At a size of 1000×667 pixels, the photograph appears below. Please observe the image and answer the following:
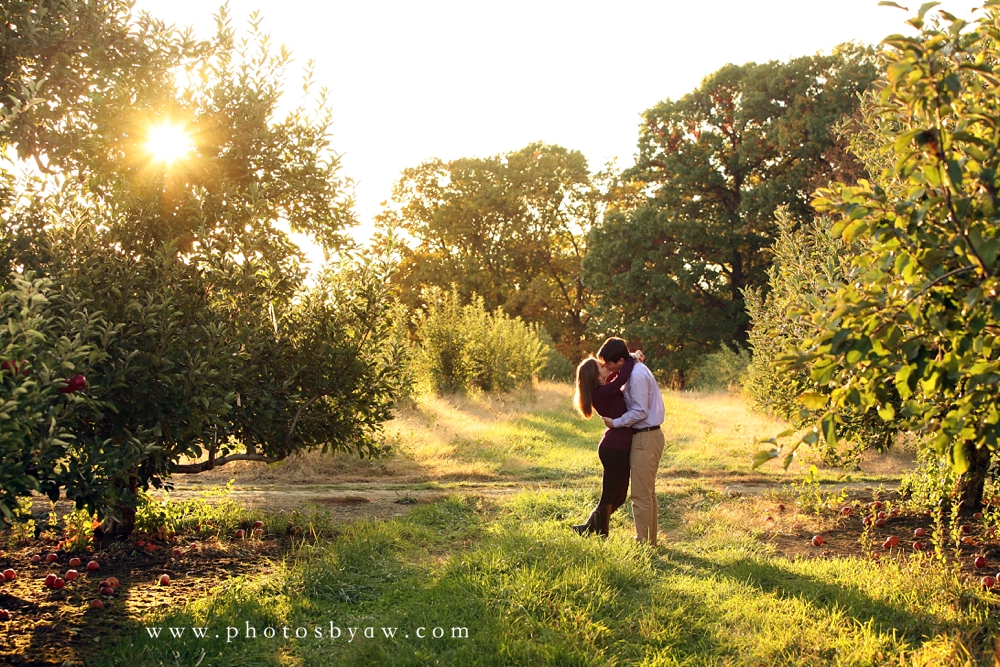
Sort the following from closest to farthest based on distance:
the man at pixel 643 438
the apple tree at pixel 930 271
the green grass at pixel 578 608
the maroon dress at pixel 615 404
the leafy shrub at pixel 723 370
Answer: the apple tree at pixel 930 271, the green grass at pixel 578 608, the man at pixel 643 438, the maroon dress at pixel 615 404, the leafy shrub at pixel 723 370

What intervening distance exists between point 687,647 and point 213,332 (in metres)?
4.15

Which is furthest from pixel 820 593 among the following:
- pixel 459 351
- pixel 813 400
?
pixel 459 351

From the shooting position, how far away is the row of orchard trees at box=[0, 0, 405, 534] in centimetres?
547

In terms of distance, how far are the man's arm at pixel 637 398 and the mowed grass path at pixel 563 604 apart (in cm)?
117

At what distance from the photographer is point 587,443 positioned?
1585 centimetres

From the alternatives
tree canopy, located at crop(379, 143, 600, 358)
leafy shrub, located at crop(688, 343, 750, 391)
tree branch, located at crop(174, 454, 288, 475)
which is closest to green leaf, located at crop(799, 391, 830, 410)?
tree branch, located at crop(174, 454, 288, 475)

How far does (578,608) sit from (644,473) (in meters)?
2.14

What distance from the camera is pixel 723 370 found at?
99.4 ft

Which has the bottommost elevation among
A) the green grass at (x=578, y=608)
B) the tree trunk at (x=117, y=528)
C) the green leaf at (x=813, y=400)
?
the green grass at (x=578, y=608)

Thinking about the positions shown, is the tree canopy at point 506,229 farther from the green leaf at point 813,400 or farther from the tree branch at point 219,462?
the green leaf at point 813,400

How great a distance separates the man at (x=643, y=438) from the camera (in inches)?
282

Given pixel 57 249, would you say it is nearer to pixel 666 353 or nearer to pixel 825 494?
pixel 825 494

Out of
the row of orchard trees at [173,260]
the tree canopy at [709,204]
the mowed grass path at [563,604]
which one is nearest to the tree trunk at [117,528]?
the row of orchard trees at [173,260]

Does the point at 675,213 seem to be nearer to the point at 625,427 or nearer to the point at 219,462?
the point at 625,427
